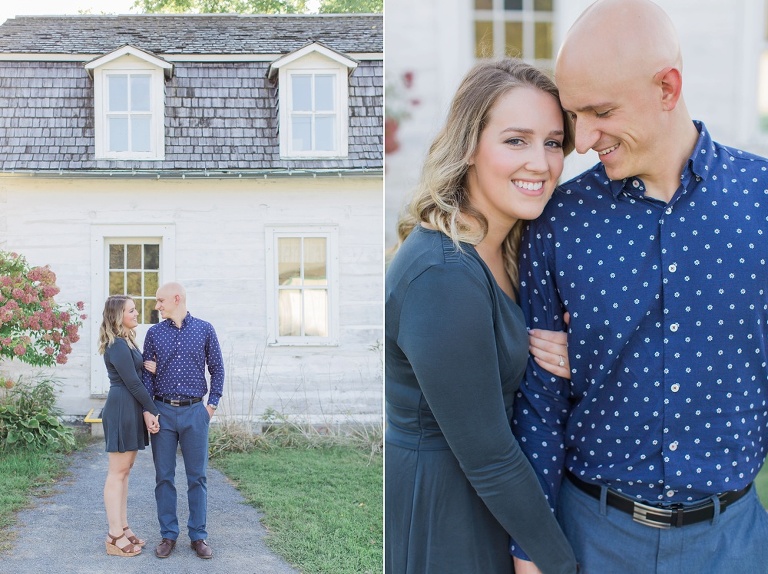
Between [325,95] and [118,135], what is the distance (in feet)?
2.01

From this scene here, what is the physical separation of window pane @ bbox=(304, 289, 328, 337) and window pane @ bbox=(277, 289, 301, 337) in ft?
0.08

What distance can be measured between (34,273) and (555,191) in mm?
1523

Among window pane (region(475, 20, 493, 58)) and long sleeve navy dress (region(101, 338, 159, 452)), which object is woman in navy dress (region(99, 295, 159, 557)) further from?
window pane (region(475, 20, 493, 58))

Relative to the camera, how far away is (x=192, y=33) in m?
2.24

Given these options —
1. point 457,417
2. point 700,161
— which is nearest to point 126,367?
point 457,417

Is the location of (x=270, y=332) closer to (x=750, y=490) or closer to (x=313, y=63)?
(x=313, y=63)

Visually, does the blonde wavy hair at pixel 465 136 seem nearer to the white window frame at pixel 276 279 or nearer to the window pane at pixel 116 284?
the white window frame at pixel 276 279

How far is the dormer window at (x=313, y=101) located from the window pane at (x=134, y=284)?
549mm

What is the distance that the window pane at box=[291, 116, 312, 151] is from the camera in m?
2.25

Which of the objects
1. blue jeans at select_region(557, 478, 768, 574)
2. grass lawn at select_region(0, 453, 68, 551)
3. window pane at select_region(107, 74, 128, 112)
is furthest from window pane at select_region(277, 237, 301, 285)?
blue jeans at select_region(557, 478, 768, 574)

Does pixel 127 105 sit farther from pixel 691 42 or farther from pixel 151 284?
pixel 691 42

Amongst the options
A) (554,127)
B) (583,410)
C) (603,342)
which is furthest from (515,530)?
(554,127)

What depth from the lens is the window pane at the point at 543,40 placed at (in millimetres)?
1533

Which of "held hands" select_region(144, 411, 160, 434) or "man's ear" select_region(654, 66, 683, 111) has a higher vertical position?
"man's ear" select_region(654, 66, 683, 111)
